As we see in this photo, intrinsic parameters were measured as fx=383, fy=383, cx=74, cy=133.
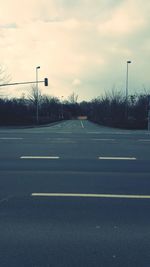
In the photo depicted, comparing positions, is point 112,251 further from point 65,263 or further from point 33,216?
point 33,216

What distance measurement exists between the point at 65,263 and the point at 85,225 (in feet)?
4.26

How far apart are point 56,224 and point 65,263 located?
1.32 metres

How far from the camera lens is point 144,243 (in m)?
4.77

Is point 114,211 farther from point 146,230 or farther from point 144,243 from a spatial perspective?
point 144,243

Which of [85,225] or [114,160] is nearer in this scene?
[85,225]

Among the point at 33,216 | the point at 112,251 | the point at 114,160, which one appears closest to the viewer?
the point at 112,251

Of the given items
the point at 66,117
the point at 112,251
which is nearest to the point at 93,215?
the point at 112,251

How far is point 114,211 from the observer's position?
20.2ft

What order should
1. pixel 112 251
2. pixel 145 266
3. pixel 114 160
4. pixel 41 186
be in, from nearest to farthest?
1. pixel 145 266
2. pixel 112 251
3. pixel 41 186
4. pixel 114 160

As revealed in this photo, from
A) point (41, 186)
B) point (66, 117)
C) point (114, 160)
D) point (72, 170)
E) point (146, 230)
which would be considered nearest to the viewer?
point (146, 230)

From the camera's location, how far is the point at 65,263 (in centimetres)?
415

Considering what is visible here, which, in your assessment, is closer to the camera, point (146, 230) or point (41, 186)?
point (146, 230)

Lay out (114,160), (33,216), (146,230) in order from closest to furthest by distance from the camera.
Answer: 1. (146,230)
2. (33,216)
3. (114,160)

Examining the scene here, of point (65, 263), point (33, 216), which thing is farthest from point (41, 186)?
point (65, 263)
